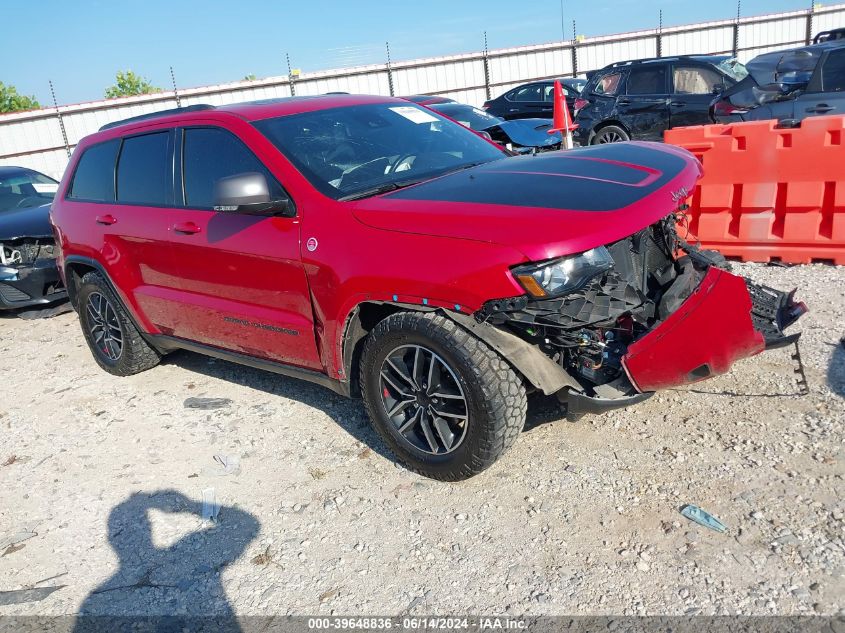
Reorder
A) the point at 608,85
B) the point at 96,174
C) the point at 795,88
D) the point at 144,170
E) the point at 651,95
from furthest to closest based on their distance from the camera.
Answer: the point at 608,85, the point at 651,95, the point at 795,88, the point at 96,174, the point at 144,170

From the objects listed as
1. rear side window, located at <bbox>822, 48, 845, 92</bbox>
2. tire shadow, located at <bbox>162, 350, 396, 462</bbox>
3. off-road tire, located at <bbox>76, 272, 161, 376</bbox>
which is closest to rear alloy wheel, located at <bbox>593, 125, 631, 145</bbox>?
rear side window, located at <bbox>822, 48, 845, 92</bbox>

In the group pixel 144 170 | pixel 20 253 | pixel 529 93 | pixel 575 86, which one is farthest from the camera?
pixel 529 93

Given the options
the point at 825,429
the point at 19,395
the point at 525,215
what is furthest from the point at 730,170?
the point at 19,395

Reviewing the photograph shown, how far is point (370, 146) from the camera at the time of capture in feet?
12.8

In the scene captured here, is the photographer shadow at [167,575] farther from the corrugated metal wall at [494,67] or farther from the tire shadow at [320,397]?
the corrugated metal wall at [494,67]

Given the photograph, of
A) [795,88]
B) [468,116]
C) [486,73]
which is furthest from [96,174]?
[486,73]

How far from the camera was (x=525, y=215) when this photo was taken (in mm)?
2875

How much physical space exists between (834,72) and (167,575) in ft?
29.3

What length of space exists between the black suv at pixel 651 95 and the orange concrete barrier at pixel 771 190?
5968mm

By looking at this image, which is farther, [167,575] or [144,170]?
[144,170]

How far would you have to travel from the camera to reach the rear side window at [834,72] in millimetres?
8164

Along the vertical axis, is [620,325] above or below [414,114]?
below

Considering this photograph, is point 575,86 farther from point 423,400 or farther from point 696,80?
point 423,400

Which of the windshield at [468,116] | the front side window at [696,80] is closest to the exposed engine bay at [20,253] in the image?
the windshield at [468,116]
